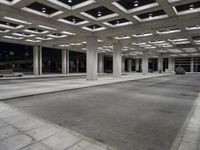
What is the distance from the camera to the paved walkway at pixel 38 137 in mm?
3102

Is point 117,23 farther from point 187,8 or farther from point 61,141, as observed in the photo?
point 61,141

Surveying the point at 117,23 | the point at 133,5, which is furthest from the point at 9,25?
the point at 133,5

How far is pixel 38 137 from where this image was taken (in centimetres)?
350

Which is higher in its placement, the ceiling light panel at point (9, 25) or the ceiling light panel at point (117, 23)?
the ceiling light panel at point (9, 25)

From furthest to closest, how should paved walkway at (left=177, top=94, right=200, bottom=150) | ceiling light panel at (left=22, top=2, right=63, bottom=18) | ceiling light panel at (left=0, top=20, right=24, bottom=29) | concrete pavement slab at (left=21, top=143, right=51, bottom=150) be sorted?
ceiling light panel at (left=0, top=20, right=24, bottom=29) → ceiling light panel at (left=22, top=2, right=63, bottom=18) → paved walkway at (left=177, top=94, right=200, bottom=150) → concrete pavement slab at (left=21, top=143, right=51, bottom=150)

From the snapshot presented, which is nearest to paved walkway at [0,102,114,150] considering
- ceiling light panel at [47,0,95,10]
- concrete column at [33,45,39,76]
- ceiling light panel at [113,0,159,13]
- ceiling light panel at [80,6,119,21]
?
ceiling light panel at [47,0,95,10]

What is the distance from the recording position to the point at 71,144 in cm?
322

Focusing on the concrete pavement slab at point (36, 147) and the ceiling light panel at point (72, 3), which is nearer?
the concrete pavement slab at point (36, 147)

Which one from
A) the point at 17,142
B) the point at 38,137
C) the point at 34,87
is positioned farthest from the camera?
the point at 34,87

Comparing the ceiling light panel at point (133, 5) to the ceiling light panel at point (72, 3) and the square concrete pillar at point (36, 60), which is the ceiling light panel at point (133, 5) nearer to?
the ceiling light panel at point (72, 3)

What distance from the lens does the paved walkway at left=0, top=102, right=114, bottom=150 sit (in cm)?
310

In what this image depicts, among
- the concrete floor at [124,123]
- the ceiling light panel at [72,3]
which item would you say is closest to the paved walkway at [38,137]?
the concrete floor at [124,123]

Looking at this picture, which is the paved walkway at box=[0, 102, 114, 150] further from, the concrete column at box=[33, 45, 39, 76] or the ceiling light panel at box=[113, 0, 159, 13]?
the concrete column at box=[33, 45, 39, 76]

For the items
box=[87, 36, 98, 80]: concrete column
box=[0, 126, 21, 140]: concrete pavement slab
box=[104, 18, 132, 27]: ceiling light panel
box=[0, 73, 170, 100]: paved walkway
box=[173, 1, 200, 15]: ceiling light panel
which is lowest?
box=[0, 126, 21, 140]: concrete pavement slab
